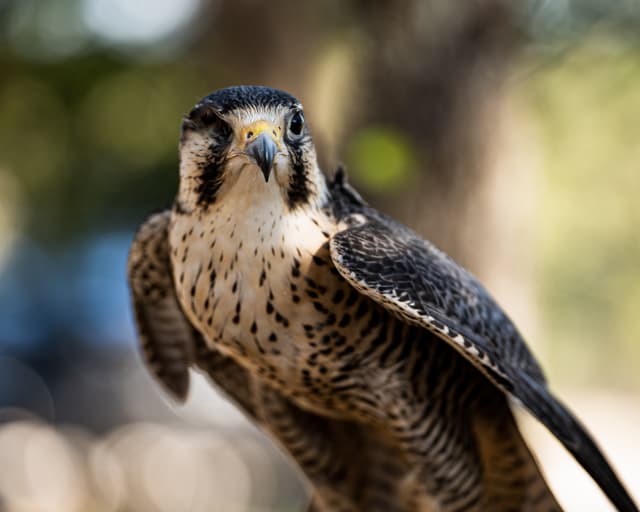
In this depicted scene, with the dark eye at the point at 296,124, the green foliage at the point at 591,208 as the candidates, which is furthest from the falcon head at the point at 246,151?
the green foliage at the point at 591,208

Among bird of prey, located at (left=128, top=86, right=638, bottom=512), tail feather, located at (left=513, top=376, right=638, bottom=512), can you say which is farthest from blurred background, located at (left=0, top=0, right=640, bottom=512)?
tail feather, located at (left=513, top=376, right=638, bottom=512)

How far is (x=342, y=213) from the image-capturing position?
260 cm

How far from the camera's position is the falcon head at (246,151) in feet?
7.13

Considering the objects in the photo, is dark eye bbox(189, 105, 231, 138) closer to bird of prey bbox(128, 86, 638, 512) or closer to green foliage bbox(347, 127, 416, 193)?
bird of prey bbox(128, 86, 638, 512)

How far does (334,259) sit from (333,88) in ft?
18.5

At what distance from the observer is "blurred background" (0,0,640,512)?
4879 millimetres

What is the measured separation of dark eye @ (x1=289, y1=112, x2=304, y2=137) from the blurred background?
1219 millimetres

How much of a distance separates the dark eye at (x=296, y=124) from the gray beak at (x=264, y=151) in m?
0.15

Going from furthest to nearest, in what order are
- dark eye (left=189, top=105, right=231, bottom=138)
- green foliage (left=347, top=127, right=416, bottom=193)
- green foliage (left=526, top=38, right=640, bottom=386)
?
green foliage (left=526, top=38, right=640, bottom=386)
green foliage (left=347, top=127, right=416, bottom=193)
dark eye (left=189, top=105, right=231, bottom=138)

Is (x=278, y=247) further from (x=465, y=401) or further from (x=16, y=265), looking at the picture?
(x=16, y=265)

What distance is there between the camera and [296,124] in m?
2.29

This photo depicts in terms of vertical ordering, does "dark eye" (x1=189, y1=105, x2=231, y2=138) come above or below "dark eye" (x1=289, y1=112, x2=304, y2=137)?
below

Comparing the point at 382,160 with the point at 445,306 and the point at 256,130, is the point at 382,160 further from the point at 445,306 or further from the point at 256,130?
the point at 256,130

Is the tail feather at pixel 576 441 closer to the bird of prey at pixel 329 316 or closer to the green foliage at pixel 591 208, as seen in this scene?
the bird of prey at pixel 329 316
